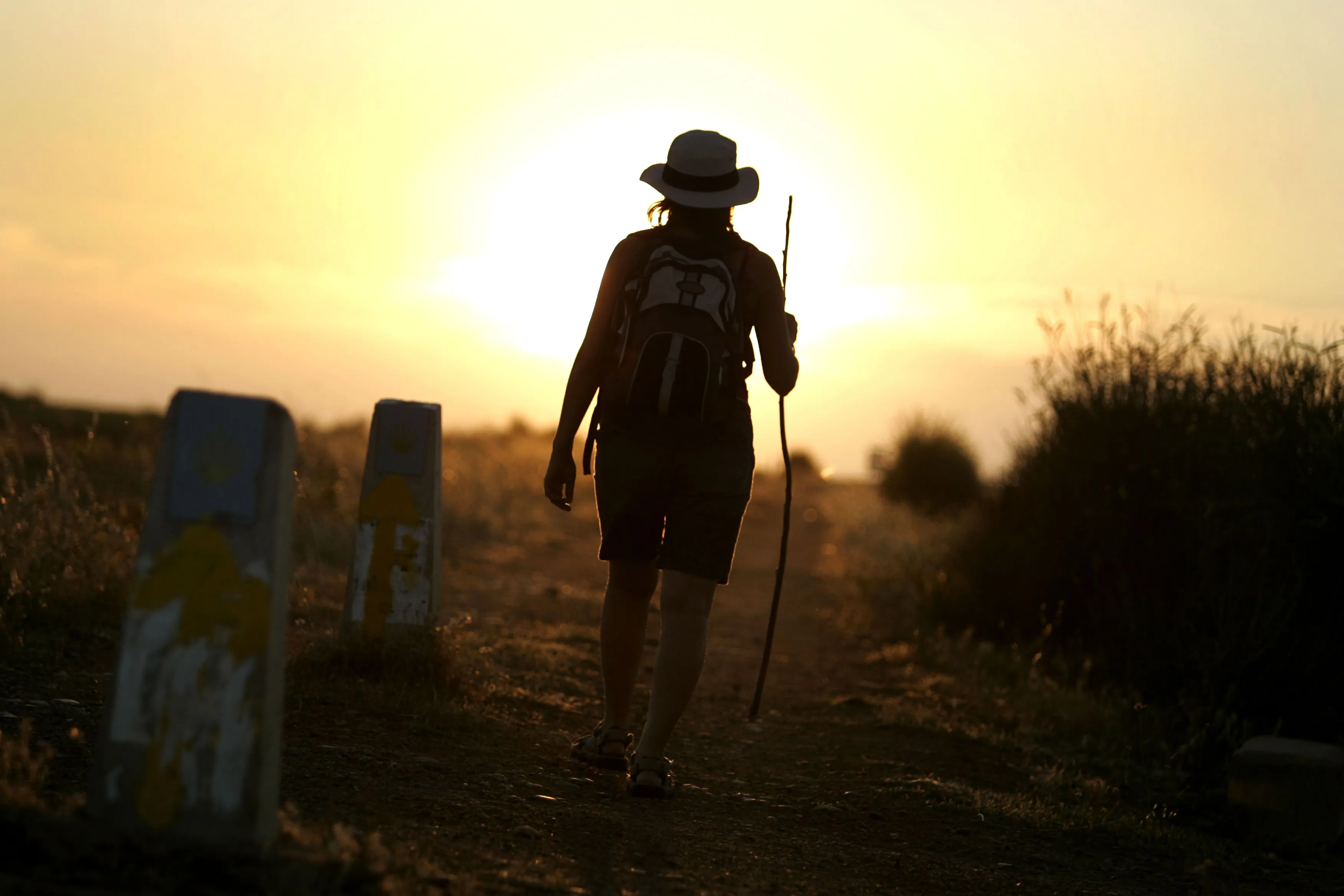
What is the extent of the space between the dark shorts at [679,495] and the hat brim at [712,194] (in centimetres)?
75

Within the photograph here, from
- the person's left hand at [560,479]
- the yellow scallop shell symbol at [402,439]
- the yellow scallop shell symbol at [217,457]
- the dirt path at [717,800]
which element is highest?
the yellow scallop shell symbol at [402,439]

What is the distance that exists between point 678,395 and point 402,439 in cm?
201

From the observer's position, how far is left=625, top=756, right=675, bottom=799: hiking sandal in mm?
4633

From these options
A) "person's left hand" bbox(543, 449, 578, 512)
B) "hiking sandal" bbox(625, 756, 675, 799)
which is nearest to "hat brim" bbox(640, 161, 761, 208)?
"person's left hand" bbox(543, 449, 578, 512)

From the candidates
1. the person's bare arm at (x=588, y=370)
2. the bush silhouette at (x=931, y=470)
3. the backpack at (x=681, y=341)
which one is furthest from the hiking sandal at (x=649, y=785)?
the bush silhouette at (x=931, y=470)

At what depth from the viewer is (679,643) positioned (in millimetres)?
4473

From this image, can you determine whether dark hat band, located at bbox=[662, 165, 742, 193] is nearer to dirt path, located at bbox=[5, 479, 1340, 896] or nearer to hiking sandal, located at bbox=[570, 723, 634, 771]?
hiking sandal, located at bbox=[570, 723, 634, 771]

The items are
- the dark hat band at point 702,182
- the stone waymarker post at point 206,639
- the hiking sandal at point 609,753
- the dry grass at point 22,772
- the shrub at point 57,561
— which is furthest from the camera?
the shrub at point 57,561

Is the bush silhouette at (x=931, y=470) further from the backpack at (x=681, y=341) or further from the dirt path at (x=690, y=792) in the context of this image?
the backpack at (x=681, y=341)

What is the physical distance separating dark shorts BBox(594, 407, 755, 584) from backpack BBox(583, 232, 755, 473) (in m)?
0.09

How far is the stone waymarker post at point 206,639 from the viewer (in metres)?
2.89

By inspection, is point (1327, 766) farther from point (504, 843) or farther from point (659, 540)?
point (504, 843)

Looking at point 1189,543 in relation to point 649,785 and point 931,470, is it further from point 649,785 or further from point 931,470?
point 931,470

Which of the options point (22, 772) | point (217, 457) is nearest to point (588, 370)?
point (217, 457)
